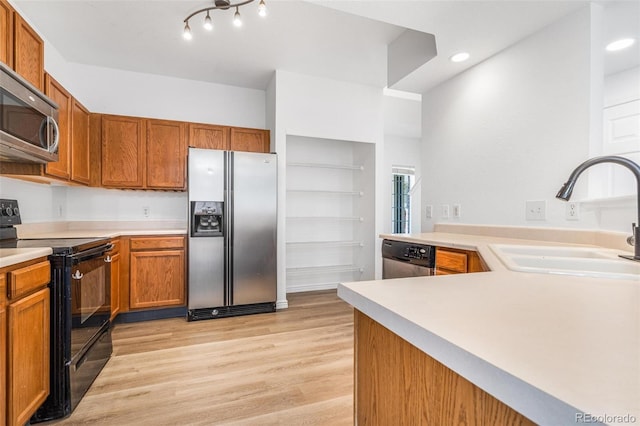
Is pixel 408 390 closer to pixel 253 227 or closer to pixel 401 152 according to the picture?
pixel 253 227

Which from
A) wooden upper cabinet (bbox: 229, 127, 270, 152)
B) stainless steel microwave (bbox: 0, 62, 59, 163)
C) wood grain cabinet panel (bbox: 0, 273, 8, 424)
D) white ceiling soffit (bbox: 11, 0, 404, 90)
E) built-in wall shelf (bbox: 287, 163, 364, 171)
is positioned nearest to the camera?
wood grain cabinet panel (bbox: 0, 273, 8, 424)

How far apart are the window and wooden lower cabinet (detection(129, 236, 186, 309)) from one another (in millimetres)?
4013

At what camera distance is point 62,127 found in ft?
8.26

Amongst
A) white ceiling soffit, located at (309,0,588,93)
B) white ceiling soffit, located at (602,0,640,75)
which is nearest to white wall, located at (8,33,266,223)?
white ceiling soffit, located at (309,0,588,93)

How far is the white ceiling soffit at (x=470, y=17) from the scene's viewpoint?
1.81 metres

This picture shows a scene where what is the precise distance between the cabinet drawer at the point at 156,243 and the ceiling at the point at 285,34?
1.87m

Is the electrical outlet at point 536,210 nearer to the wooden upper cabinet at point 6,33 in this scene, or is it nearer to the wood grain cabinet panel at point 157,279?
the wood grain cabinet panel at point 157,279

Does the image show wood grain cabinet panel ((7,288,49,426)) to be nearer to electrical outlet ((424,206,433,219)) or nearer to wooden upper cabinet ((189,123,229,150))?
wooden upper cabinet ((189,123,229,150))

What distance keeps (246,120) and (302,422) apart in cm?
342

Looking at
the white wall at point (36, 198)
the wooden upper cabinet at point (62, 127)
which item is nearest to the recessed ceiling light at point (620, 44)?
the wooden upper cabinet at point (62, 127)

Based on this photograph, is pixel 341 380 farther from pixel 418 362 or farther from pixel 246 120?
pixel 246 120

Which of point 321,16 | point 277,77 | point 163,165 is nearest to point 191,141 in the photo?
point 163,165

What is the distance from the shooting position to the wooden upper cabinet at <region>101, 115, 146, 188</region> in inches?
125

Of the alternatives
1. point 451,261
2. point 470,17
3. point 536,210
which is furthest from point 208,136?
point 536,210
